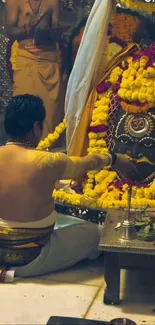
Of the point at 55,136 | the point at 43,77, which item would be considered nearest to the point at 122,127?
the point at 55,136

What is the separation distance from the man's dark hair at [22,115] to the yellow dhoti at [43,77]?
14.4 ft

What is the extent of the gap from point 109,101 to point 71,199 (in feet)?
2.25

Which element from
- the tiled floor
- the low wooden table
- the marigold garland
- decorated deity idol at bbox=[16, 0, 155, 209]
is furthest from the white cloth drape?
the low wooden table

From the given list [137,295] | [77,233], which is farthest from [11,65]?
[137,295]

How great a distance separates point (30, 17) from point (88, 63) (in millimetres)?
4240

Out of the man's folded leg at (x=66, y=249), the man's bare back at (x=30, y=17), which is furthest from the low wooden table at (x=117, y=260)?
the man's bare back at (x=30, y=17)

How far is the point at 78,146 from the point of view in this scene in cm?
381

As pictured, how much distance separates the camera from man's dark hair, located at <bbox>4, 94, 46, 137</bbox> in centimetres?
297

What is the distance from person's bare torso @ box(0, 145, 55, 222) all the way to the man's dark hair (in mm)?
96

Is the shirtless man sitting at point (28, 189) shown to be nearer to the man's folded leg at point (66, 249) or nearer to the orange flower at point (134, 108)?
the man's folded leg at point (66, 249)

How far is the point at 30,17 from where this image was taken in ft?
25.5

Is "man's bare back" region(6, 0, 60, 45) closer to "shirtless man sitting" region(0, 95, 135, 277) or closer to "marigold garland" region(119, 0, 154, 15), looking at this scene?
"marigold garland" region(119, 0, 154, 15)

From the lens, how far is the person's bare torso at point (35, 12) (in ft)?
25.3

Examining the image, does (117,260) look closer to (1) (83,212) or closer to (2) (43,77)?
(1) (83,212)
